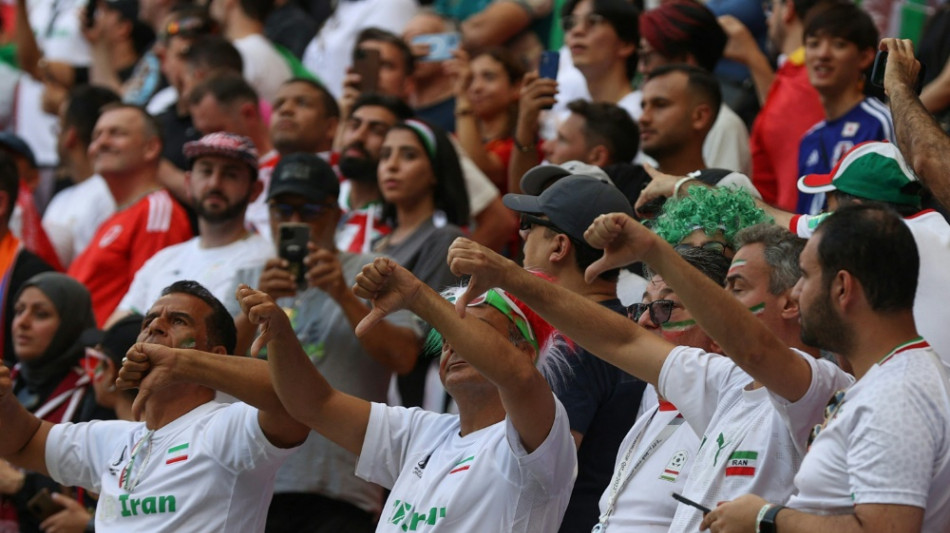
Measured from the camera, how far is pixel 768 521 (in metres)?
3.31

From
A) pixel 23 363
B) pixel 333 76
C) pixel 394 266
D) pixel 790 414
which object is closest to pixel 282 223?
pixel 23 363

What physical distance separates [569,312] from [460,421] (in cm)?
67

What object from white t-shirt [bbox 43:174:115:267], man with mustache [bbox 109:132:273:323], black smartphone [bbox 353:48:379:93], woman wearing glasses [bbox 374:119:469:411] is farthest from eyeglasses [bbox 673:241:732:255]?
white t-shirt [bbox 43:174:115:267]

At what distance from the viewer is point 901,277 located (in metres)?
3.36

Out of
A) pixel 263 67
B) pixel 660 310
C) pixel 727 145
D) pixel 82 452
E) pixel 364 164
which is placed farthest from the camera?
pixel 263 67

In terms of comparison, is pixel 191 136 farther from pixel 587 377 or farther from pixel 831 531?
pixel 831 531

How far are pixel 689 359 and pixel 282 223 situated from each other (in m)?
2.63

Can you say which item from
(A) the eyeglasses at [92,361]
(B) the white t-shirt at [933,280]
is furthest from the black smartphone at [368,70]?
(B) the white t-shirt at [933,280]

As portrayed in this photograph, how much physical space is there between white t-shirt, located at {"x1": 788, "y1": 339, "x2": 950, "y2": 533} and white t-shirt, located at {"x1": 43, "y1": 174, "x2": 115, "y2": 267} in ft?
20.3

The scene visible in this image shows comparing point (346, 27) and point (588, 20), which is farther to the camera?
point (346, 27)

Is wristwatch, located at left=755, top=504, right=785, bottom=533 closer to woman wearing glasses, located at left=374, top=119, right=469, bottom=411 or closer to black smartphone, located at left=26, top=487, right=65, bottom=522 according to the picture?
woman wearing glasses, located at left=374, top=119, right=469, bottom=411

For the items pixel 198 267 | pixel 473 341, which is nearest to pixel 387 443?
pixel 473 341

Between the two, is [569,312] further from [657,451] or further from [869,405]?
[869,405]

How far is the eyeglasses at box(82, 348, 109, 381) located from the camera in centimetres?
656
